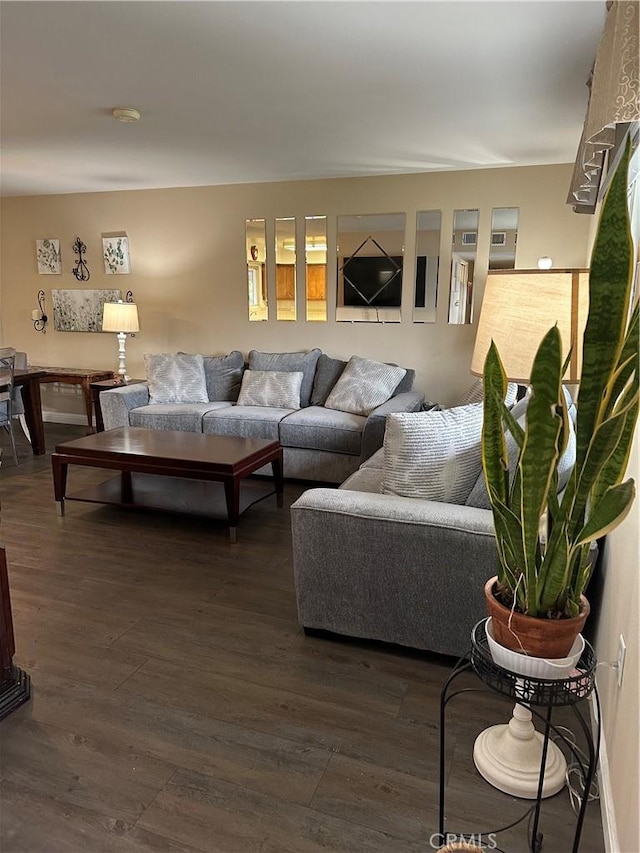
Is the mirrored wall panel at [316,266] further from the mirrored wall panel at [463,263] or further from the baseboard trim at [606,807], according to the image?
the baseboard trim at [606,807]

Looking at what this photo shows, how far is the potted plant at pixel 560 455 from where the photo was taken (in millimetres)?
1117

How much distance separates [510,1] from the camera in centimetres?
191

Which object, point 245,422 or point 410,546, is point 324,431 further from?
point 410,546

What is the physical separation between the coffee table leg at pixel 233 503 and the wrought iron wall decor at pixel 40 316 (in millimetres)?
4148

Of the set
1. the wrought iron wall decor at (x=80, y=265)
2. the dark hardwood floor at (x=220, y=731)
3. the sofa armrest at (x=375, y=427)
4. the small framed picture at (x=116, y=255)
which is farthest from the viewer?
the wrought iron wall decor at (x=80, y=265)

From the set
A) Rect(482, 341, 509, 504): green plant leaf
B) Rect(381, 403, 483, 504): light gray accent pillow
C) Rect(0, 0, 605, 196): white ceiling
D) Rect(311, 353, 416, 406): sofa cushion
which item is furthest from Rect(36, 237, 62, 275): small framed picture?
Rect(482, 341, 509, 504): green plant leaf

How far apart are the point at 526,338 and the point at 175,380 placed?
3728 millimetres

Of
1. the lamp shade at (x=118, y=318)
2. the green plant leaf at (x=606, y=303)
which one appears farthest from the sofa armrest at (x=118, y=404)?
the green plant leaf at (x=606, y=303)

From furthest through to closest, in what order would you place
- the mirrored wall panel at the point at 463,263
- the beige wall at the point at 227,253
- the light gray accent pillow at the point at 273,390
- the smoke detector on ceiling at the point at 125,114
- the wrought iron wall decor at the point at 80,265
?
the wrought iron wall decor at the point at 80,265 < the light gray accent pillow at the point at 273,390 < the mirrored wall panel at the point at 463,263 < the beige wall at the point at 227,253 < the smoke detector on ceiling at the point at 125,114

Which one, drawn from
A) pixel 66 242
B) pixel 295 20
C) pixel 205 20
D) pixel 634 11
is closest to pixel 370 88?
pixel 295 20

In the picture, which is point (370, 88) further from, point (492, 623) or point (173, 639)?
point (173, 639)

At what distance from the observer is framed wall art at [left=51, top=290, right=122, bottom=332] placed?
581cm

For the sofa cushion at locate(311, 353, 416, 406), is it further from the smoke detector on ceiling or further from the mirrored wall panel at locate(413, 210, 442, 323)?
the smoke detector on ceiling

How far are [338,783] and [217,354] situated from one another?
4.38 metres
